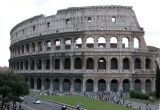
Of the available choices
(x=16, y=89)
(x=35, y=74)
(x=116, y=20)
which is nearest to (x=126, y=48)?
(x=116, y=20)

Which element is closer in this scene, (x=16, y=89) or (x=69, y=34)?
(x=16, y=89)

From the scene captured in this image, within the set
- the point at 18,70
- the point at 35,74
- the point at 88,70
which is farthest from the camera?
the point at 18,70

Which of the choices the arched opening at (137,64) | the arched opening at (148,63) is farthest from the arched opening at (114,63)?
the arched opening at (148,63)

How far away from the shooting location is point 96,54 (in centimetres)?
3744

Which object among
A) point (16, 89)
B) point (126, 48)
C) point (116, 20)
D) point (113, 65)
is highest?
point (116, 20)

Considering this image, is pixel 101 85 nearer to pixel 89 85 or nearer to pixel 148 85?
pixel 89 85

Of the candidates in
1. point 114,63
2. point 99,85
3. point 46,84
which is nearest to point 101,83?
point 99,85

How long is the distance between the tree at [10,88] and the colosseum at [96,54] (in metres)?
16.7

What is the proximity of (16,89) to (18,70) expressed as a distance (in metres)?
30.2

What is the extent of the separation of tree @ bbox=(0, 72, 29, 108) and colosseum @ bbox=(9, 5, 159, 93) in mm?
16733

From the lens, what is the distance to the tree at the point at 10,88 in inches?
816

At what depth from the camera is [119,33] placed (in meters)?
37.6

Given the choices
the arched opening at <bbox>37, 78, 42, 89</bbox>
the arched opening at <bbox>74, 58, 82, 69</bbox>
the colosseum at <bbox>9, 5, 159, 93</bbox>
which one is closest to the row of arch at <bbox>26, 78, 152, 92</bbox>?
the colosseum at <bbox>9, 5, 159, 93</bbox>

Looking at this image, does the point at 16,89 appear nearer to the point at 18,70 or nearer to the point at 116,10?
the point at 116,10
